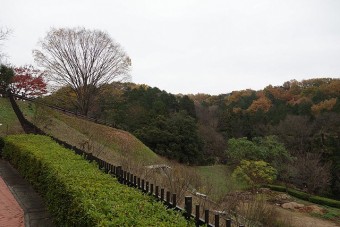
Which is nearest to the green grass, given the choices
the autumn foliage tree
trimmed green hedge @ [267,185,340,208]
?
trimmed green hedge @ [267,185,340,208]

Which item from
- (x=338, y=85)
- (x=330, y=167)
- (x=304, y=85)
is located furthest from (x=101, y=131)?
(x=304, y=85)

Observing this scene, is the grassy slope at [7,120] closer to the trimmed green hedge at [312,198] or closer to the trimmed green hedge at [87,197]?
the trimmed green hedge at [87,197]

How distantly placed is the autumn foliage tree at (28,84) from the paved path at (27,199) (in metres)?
20.7

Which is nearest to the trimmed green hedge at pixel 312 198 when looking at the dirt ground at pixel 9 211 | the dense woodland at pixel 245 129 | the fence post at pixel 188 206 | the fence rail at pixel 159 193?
the dense woodland at pixel 245 129

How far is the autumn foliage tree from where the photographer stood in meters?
29.2

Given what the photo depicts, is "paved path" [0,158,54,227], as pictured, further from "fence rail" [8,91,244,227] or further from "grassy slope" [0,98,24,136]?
"grassy slope" [0,98,24,136]

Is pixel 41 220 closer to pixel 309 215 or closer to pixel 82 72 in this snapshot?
pixel 309 215

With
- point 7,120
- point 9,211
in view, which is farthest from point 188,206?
point 7,120

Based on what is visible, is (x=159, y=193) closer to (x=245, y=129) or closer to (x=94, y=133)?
(x=94, y=133)

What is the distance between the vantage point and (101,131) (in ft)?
89.0

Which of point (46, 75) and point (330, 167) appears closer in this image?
point (46, 75)

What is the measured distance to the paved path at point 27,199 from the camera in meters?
6.12

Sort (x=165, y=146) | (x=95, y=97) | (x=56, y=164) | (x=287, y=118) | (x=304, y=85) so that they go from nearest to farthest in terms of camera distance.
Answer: (x=56, y=164)
(x=95, y=97)
(x=165, y=146)
(x=287, y=118)
(x=304, y=85)

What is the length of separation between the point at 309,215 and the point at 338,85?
36.4 metres
